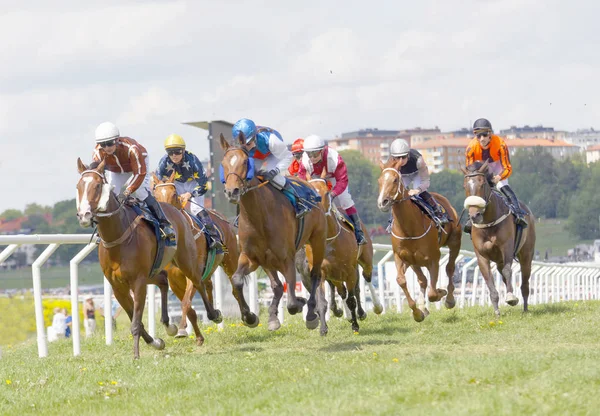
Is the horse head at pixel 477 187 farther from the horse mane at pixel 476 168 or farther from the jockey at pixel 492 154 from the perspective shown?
the jockey at pixel 492 154

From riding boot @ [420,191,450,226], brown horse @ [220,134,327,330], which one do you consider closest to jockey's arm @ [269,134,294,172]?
brown horse @ [220,134,327,330]

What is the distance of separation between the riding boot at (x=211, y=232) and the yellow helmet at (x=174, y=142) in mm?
868

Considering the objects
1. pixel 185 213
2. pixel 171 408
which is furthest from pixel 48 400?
pixel 185 213

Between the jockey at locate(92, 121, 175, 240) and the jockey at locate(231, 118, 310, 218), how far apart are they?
1003 millimetres

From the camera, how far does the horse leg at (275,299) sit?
1171cm

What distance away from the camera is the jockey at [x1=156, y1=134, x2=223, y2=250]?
14.3 m

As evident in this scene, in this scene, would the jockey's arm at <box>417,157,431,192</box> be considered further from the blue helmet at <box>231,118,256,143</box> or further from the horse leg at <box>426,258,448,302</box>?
the blue helmet at <box>231,118,256,143</box>

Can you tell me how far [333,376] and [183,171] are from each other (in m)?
6.09

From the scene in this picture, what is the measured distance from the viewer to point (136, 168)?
457 inches

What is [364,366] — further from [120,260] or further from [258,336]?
[258,336]

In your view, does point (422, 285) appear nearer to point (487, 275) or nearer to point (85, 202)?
point (487, 275)

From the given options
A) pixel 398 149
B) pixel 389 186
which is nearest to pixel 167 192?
pixel 389 186

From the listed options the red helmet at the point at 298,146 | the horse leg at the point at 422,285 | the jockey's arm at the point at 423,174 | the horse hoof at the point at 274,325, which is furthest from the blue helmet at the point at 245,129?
the horse leg at the point at 422,285

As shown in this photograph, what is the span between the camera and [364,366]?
9.27 m
